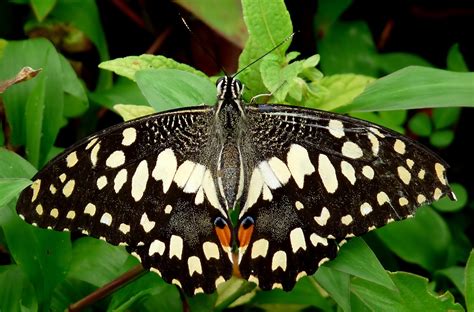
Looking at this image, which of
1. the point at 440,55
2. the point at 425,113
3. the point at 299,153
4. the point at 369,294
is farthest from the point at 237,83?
the point at 440,55

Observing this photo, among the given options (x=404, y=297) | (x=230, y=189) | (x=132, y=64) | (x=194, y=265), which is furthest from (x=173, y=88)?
(x=404, y=297)

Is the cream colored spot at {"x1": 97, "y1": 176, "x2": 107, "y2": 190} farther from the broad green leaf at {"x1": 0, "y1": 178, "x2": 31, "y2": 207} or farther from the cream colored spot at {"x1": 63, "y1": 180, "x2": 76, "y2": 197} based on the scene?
the broad green leaf at {"x1": 0, "y1": 178, "x2": 31, "y2": 207}

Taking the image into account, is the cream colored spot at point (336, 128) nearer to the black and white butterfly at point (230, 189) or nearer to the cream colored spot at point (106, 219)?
the black and white butterfly at point (230, 189)

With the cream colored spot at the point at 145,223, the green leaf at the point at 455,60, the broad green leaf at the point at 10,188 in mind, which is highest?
the broad green leaf at the point at 10,188

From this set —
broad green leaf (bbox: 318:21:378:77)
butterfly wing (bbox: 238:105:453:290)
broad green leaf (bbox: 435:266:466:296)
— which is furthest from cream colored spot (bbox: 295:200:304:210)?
broad green leaf (bbox: 318:21:378:77)

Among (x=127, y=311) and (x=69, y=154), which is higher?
(x=69, y=154)

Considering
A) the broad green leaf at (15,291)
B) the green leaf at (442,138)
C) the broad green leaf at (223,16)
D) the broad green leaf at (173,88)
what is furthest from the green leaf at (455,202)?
the broad green leaf at (15,291)

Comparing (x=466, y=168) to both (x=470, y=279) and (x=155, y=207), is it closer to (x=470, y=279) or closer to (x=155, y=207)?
(x=470, y=279)
